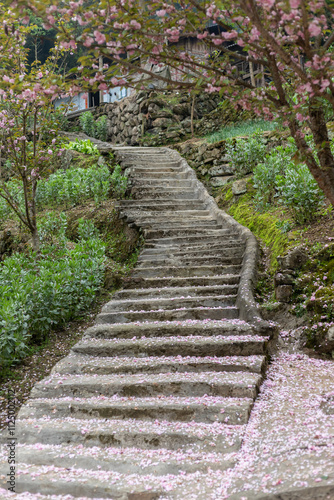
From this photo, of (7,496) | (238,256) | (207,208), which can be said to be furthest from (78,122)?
(7,496)

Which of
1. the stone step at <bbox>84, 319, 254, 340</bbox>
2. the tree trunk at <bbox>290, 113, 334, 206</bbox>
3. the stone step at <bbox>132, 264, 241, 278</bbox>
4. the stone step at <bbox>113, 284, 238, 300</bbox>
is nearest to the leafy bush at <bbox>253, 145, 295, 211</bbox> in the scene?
the stone step at <bbox>132, 264, 241, 278</bbox>

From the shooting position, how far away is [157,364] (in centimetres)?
398

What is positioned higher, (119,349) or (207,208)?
(207,208)

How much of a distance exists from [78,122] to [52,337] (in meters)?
19.5

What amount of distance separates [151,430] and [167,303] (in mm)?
2098

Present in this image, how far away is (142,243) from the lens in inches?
277

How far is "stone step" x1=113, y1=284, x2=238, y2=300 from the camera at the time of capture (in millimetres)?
5156

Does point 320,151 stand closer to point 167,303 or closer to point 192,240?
point 167,303

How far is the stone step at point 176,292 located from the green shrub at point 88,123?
55.1ft

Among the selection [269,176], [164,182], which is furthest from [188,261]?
[164,182]

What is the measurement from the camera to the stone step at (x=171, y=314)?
4730mm

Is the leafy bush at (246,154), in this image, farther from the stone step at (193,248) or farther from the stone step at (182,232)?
the stone step at (193,248)

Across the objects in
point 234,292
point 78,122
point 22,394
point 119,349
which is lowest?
point 22,394

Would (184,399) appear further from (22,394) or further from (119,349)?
(22,394)
